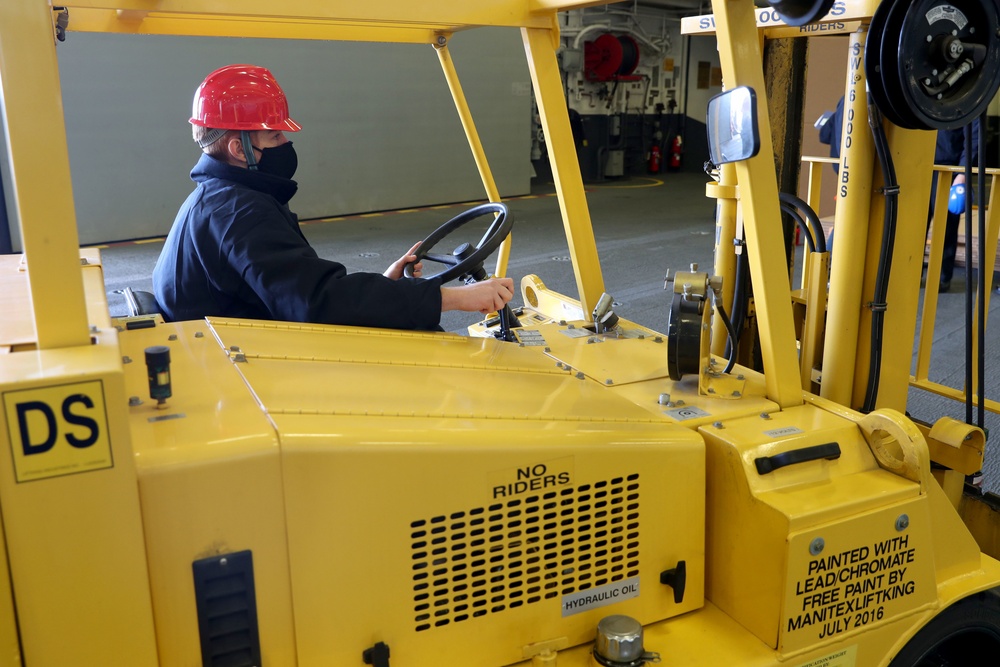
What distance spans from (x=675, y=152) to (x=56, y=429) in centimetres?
1834

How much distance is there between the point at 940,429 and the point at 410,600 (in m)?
1.49

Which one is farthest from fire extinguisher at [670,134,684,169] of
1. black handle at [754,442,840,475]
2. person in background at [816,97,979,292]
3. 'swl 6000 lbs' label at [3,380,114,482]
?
'swl 6000 lbs' label at [3,380,114,482]

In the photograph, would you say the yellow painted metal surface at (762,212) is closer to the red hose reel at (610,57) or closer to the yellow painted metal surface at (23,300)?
the yellow painted metal surface at (23,300)

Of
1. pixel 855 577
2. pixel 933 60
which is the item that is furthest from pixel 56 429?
pixel 933 60

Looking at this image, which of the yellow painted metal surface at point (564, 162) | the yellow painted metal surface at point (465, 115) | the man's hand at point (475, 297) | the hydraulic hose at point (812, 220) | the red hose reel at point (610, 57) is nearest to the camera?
the man's hand at point (475, 297)

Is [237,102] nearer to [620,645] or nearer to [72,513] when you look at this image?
[72,513]

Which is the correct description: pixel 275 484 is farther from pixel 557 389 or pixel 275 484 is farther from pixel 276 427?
pixel 557 389

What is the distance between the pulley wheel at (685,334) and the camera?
2.09m

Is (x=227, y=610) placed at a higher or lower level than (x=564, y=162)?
lower

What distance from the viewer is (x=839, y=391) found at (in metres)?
2.39

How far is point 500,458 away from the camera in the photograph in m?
1.61

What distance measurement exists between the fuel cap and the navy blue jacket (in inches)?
38.9

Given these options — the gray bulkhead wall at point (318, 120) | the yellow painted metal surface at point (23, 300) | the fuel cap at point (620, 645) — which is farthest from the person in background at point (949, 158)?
the gray bulkhead wall at point (318, 120)

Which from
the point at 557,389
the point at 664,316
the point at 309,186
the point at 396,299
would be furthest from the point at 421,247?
the point at 309,186
